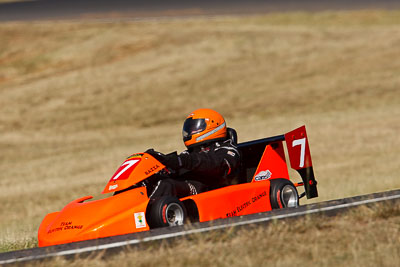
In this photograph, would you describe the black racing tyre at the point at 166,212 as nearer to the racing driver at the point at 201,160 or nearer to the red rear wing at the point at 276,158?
the racing driver at the point at 201,160

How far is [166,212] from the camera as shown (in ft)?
22.6

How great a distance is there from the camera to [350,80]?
29.0m

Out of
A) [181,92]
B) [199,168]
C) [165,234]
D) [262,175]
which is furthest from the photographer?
[181,92]

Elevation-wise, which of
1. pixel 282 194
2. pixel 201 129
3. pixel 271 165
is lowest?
pixel 282 194

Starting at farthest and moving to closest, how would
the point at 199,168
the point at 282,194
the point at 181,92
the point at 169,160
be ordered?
the point at 181,92
the point at 282,194
the point at 199,168
the point at 169,160

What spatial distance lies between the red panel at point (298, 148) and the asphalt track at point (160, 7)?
32163mm

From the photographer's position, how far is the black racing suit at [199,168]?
7.45 metres

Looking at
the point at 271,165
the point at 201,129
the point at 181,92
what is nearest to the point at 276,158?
the point at 271,165

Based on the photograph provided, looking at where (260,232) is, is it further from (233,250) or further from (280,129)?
(280,129)

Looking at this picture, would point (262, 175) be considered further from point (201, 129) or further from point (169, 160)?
point (169, 160)

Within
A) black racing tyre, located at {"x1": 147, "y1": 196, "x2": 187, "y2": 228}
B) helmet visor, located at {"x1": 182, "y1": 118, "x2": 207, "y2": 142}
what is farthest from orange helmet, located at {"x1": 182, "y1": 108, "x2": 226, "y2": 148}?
black racing tyre, located at {"x1": 147, "y1": 196, "x2": 187, "y2": 228}

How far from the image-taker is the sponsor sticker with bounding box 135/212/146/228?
22.7 feet

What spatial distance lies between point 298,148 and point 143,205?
279cm

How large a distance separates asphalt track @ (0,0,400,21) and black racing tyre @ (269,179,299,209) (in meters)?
32.9
